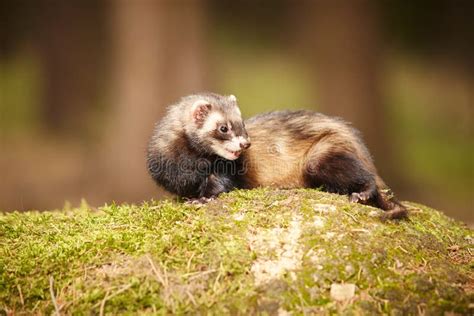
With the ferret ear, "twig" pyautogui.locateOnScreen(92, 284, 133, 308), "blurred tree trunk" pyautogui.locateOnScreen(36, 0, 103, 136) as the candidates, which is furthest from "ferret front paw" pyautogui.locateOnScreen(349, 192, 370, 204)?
"blurred tree trunk" pyautogui.locateOnScreen(36, 0, 103, 136)

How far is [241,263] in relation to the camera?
4941mm

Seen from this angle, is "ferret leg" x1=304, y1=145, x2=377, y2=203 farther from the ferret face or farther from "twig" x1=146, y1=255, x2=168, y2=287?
"twig" x1=146, y1=255, x2=168, y2=287

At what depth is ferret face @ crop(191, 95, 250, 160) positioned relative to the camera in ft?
21.9

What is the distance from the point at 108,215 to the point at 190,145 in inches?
53.5

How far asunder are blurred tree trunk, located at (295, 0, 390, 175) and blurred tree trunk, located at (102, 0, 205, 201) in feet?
9.65

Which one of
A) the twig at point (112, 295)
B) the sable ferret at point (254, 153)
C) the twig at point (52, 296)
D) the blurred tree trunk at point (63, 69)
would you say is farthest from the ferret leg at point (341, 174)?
the blurred tree trunk at point (63, 69)

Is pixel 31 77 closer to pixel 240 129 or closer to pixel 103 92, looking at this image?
pixel 103 92

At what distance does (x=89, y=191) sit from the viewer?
13852mm

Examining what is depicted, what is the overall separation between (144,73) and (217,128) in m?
6.13

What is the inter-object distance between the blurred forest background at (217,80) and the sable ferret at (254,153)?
258 centimetres

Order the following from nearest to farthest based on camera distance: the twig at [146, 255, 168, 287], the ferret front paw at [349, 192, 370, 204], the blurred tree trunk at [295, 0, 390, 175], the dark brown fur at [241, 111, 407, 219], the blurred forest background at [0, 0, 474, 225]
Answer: the twig at [146, 255, 168, 287] < the ferret front paw at [349, 192, 370, 204] < the dark brown fur at [241, 111, 407, 219] < the blurred forest background at [0, 0, 474, 225] < the blurred tree trunk at [295, 0, 390, 175]

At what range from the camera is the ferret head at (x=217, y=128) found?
6.70 m

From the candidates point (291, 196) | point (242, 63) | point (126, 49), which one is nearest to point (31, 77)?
point (242, 63)

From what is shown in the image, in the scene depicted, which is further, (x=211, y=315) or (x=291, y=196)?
(x=291, y=196)
